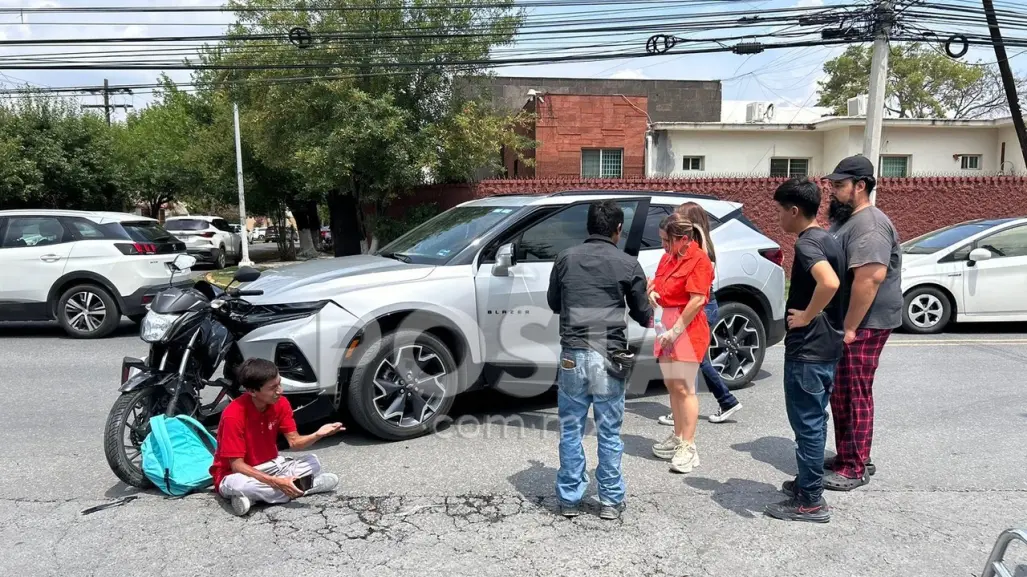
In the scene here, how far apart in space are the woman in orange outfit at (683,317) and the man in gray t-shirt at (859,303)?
79 cm

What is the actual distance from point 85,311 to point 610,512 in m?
8.20

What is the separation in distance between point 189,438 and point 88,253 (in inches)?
243

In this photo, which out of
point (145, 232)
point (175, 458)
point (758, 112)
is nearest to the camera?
point (175, 458)

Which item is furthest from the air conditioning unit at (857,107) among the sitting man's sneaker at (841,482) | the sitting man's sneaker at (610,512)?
the sitting man's sneaker at (610,512)

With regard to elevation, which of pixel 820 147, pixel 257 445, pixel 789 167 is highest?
pixel 820 147

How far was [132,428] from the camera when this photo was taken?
422 centimetres

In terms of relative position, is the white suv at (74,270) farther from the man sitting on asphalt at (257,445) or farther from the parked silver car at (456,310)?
the man sitting on asphalt at (257,445)

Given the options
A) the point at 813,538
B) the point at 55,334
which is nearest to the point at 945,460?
the point at 813,538

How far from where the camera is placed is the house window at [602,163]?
20.5 m

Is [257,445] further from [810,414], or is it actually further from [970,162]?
[970,162]

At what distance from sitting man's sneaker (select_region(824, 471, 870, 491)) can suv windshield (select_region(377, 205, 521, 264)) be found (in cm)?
287

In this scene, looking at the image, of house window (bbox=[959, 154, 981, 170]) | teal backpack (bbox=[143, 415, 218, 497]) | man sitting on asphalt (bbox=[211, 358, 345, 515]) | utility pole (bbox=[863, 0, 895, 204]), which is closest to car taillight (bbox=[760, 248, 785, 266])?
man sitting on asphalt (bbox=[211, 358, 345, 515])

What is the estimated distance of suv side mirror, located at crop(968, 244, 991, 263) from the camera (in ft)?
28.5

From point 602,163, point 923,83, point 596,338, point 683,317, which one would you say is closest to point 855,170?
point 683,317
